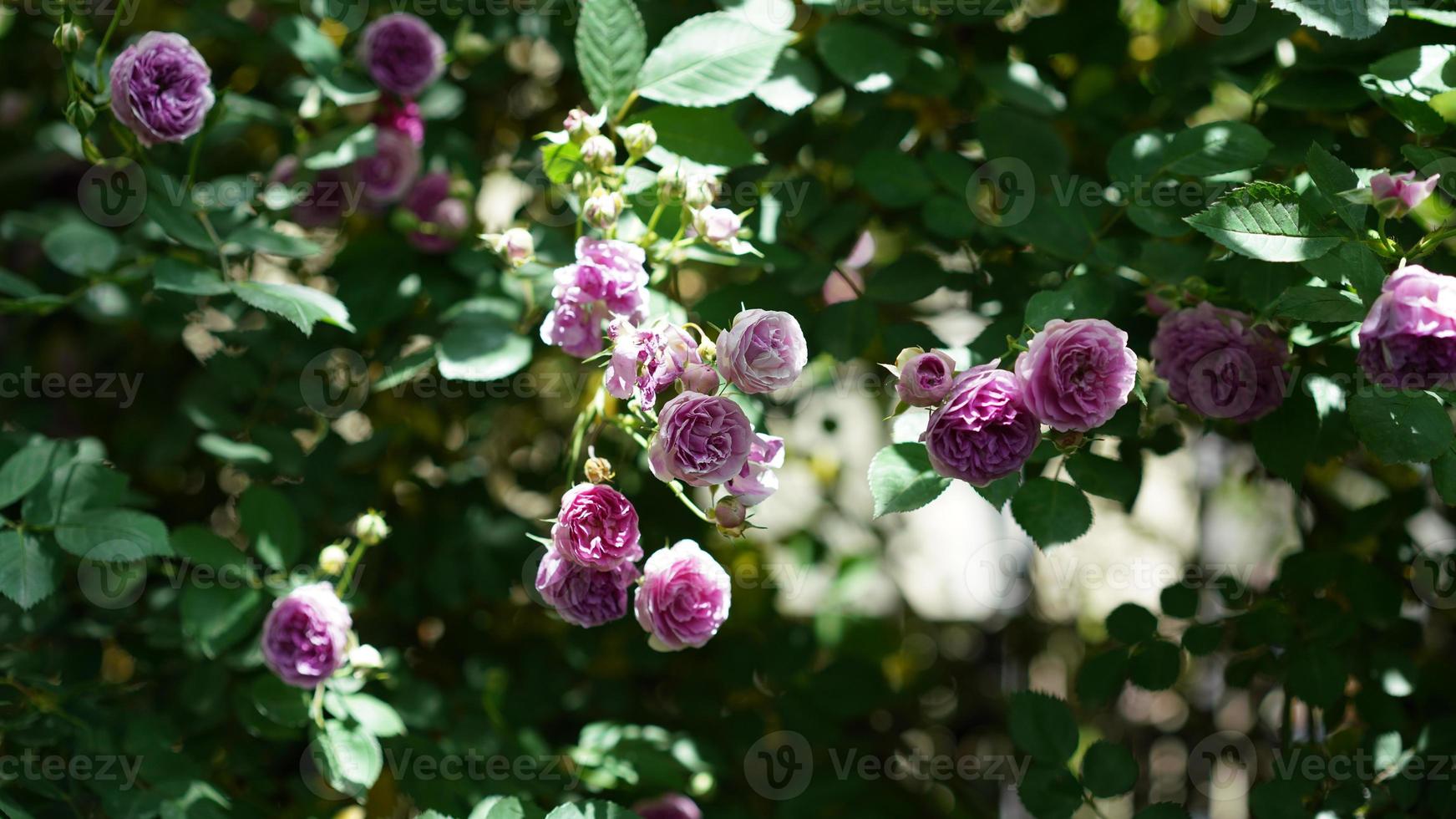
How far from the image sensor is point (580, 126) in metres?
1.02

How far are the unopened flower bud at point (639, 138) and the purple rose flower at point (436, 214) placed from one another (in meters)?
0.48

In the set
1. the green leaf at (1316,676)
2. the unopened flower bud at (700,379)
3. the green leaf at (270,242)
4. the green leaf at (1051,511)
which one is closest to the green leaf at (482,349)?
the green leaf at (270,242)

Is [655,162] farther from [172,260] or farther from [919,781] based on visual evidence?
[919,781]

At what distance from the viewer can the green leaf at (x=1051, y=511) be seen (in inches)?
40.6

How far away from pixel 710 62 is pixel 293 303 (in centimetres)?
53

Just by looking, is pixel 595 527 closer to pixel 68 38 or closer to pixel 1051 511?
pixel 1051 511

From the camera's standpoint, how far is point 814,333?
4.18 ft

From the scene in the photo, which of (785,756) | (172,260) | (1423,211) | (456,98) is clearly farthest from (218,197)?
(1423,211)

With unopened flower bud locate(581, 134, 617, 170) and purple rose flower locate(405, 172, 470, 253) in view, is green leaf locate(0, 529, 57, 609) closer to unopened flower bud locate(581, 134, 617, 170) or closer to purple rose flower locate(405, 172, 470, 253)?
purple rose flower locate(405, 172, 470, 253)

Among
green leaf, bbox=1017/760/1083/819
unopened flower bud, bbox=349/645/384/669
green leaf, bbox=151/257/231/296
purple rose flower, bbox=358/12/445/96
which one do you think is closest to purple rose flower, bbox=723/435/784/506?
unopened flower bud, bbox=349/645/384/669

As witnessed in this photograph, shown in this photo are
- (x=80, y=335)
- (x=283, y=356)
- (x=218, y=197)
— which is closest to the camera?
(x=218, y=197)

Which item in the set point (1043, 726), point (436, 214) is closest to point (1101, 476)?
point (1043, 726)

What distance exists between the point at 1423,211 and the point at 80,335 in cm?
202

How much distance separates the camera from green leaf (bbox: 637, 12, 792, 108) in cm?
115
